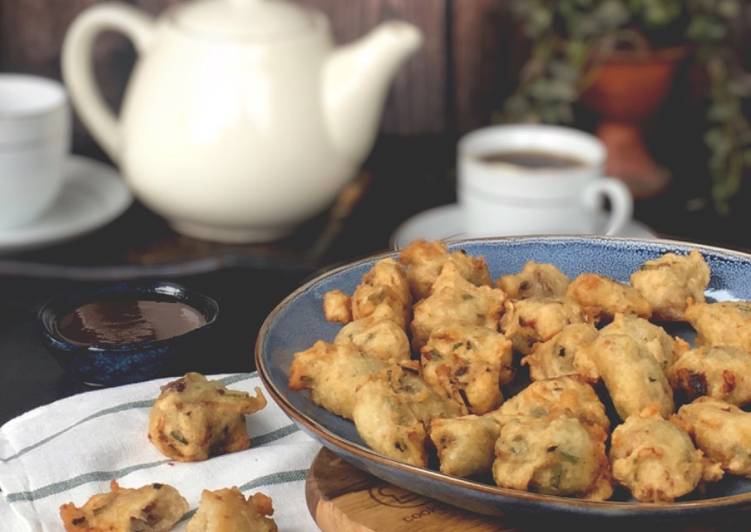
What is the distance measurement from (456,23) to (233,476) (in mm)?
1354

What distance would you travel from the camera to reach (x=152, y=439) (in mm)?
1100

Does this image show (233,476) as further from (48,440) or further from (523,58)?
(523,58)

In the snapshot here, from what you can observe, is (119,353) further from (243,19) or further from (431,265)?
(243,19)

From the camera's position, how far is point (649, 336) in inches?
39.3

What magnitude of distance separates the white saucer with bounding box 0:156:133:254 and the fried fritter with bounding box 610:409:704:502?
1.08 meters

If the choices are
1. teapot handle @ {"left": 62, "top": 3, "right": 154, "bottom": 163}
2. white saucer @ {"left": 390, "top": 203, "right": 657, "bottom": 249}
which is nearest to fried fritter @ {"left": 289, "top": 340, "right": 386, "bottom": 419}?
white saucer @ {"left": 390, "top": 203, "right": 657, "bottom": 249}

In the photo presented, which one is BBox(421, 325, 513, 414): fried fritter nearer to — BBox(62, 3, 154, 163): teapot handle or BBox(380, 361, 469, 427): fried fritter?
BBox(380, 361, 469, 427): fried fritter

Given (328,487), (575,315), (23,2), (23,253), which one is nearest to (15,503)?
(328,487)

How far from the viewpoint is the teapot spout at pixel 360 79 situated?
5.82ft

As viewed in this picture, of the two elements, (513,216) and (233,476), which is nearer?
(233,476)

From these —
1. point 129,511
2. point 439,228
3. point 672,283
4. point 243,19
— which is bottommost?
point 439,228

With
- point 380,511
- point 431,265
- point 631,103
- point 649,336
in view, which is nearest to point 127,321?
point 431,265

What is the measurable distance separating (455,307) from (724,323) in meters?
0.22

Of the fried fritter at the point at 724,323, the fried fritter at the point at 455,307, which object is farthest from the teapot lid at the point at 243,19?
the fried fritter at the point at 724,323
